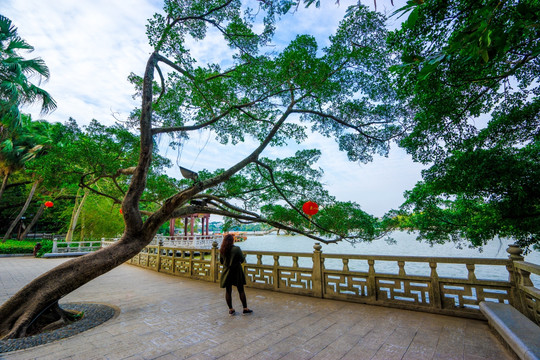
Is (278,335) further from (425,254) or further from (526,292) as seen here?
(425,254)

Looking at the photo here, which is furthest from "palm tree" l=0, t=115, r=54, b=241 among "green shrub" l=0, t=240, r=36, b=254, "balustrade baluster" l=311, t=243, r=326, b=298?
"balustrade baluster" l=311, t=243, r=326, b=298

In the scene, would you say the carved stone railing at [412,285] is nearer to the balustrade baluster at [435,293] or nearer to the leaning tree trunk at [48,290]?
the balustrade baluster at [435,293]

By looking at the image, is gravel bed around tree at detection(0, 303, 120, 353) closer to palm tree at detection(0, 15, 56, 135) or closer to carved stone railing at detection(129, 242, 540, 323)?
carved stone railing at detection(129, 242, 540, 323)

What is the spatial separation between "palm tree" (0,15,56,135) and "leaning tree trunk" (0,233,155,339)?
9.92 m

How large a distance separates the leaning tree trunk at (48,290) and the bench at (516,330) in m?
4.41

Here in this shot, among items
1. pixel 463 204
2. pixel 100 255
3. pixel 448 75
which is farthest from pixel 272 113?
pixel 463 204

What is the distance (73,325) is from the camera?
10.5 feet

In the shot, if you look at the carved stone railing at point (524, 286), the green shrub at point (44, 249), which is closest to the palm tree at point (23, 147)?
the green shrub at point (44, 249)

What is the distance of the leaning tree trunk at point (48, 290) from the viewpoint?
3.02 meters

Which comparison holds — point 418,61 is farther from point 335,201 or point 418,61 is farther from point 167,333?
point 335,201

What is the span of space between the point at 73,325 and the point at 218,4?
5.64 meters

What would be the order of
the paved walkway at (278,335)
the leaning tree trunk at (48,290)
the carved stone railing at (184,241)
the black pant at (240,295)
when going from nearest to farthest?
1. the paved walkway at (278,335)
2. the leaning tree trunk at (48,290)
3. the black pant at (240,295)
4. the carved stone railing at (184,241)

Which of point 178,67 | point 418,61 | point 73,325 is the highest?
point 178,67

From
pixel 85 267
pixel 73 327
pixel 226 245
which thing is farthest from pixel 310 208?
pixel 73 327
